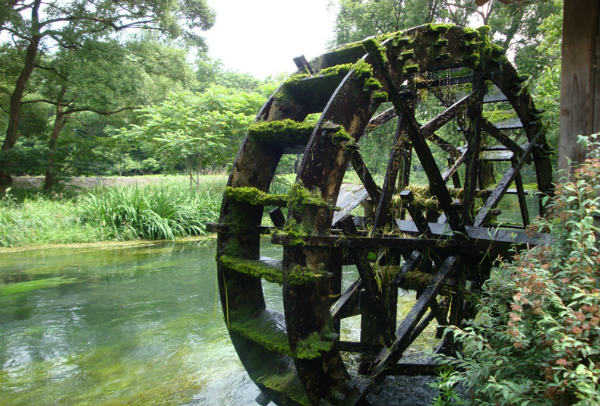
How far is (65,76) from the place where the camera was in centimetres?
1440

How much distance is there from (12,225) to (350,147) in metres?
9.60

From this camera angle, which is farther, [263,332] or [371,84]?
[263,332]

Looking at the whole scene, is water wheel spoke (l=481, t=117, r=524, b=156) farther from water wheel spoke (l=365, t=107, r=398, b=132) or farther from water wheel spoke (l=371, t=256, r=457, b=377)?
water wheel spoke (l=371, t=256, r=457, b=377)

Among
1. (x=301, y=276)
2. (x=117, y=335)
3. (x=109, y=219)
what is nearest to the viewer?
(x=301, y=276)

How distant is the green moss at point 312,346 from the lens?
2475 millimetres

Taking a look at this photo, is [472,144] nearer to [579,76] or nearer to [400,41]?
[579,76]

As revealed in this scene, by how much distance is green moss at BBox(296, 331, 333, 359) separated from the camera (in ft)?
8.12

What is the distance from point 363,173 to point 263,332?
4.37 feet

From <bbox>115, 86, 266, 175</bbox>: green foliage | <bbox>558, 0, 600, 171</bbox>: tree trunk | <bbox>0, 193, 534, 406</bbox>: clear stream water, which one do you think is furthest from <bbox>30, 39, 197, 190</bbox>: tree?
<bbox>558, 0, 600, 171</bbox>: tree trunk

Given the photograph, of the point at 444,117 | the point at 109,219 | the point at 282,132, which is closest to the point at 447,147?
the point at 444,117

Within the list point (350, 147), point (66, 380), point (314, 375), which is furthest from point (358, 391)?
point (66, 380)

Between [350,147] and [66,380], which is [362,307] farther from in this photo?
[66,380]

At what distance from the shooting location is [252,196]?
314 centimetres

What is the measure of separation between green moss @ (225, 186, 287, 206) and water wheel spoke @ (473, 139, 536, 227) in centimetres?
186
